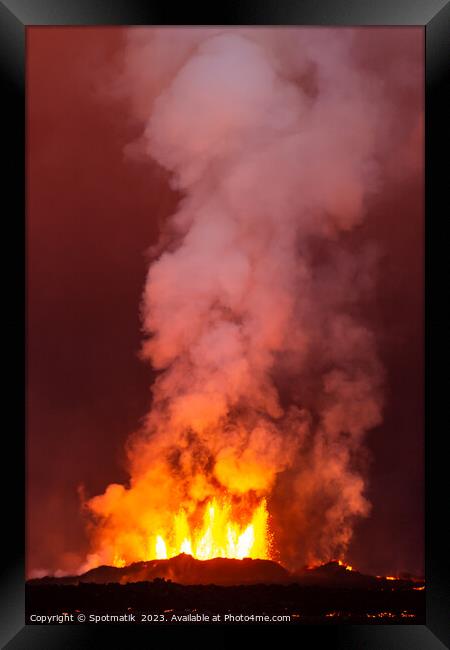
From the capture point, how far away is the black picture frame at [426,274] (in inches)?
138

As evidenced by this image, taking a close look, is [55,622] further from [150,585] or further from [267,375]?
[267,375]

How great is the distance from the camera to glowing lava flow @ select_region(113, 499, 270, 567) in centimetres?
359

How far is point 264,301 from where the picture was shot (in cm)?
357

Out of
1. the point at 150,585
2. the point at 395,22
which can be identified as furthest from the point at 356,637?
the point at 395,22

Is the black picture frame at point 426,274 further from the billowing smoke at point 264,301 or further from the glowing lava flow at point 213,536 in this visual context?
the glowing lava flow at point 213,536

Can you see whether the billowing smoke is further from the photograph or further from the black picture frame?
the black picture frame

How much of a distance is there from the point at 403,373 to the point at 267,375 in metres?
0.65

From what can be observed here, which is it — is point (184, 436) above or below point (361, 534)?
above

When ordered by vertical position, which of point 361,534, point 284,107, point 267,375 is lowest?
point 361,534

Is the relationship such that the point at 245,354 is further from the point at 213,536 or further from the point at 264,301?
the point at 213,536

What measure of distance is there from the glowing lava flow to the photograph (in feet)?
0.03

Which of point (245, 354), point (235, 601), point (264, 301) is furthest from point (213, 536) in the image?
point (264, 301)

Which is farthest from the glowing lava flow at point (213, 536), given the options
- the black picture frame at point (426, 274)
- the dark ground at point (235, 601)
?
the black picture frame at point (426, 274)

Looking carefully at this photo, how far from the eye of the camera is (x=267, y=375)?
358cm
